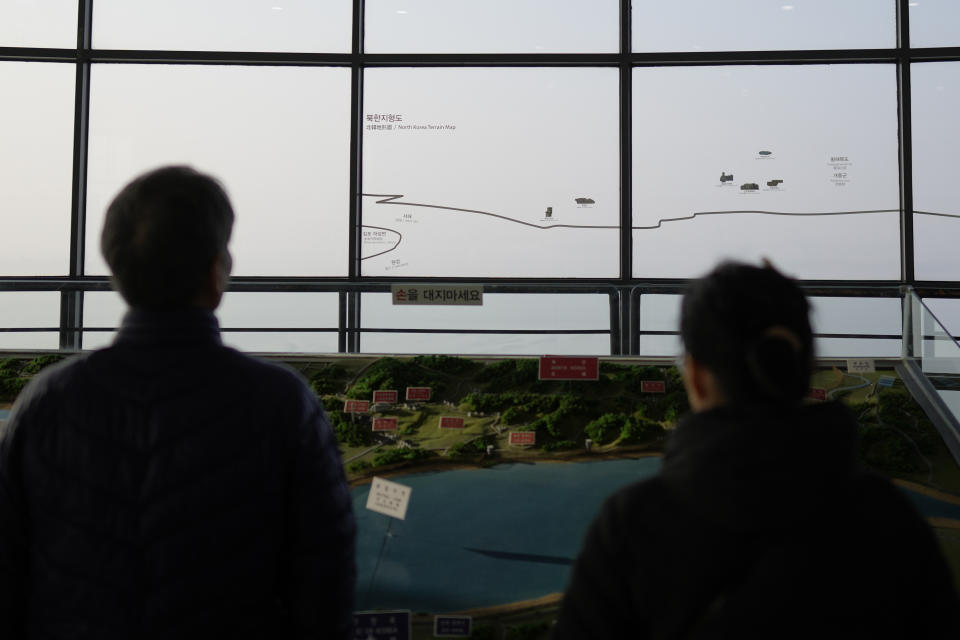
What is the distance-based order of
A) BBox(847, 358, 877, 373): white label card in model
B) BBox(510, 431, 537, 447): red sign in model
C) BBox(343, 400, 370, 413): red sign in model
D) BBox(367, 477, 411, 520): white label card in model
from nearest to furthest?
1. BBox(367, 477, 411, 520): white label card in model
2. BBox(510, 431, 537, 447): red sign in model
3. BBox(343, 400, 370, 413): red sign in model
4. BBox(847, 358, 877, 373): white label card in model

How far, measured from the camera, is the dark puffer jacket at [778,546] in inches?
25.9

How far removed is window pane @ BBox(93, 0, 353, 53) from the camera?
16.0ft

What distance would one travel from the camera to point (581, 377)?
8.36 ft

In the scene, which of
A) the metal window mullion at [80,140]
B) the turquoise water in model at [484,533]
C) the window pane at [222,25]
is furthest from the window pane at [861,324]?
the metal window mullion at [80,140]

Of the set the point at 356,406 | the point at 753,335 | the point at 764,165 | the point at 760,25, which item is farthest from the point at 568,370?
the point at 760,25

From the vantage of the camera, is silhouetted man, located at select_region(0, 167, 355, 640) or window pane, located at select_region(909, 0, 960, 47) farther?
window pane, located at select_region(909, 0, 960, 47)

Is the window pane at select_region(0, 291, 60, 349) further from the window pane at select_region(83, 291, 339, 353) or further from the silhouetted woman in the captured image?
the silhouetted woman

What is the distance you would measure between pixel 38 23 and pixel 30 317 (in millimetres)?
3112

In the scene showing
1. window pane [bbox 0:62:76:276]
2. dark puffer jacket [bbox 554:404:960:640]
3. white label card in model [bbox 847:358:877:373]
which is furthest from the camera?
window pane [bbox 0:62:76:276]

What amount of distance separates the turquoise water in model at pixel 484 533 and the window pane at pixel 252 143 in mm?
2908

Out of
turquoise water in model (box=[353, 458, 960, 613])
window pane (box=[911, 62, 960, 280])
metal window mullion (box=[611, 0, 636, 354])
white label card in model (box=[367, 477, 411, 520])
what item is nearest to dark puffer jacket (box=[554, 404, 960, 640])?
turquoise water in model (box=[353, 458, 960, 613])

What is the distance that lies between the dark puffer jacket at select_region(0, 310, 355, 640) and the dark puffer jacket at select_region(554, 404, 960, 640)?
420 mm

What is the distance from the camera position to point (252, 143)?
496 cm

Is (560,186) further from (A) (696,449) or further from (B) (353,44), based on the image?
(A) (696,449)
